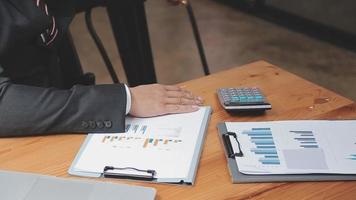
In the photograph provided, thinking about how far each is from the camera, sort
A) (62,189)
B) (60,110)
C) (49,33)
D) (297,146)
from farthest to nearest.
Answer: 1. (49,33)
2. (60,110)
3. (297,146)
4. (62,189)

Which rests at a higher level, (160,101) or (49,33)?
(49,33)

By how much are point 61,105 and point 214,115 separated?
0.32 metres

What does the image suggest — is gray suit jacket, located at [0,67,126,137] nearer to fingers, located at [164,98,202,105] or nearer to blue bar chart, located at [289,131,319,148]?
fingers, located at [164,98,202,105]

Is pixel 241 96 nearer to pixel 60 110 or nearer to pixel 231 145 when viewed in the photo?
pixel 231 145

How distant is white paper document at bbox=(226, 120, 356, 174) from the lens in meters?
0.71

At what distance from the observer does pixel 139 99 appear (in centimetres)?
91

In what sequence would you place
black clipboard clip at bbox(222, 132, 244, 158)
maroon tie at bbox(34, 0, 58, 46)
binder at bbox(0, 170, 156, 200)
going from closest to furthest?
binder at bbox(0, 170, 156, 200) < black clipboard clip at bbox(222, 132, 244, 158) < maroon tie at bbox(34, 0, 58, 46)

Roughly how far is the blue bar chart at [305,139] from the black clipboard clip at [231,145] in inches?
4.4

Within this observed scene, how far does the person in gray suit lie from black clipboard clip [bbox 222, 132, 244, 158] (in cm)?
13

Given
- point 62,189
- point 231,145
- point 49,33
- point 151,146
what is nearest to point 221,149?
point 231,145

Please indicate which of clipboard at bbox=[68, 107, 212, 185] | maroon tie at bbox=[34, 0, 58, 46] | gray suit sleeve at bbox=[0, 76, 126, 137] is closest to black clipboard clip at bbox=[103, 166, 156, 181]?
clipboard at bbox=[68, 107, 212, 185]

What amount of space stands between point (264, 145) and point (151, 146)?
0.69 feet

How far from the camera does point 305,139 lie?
78cm

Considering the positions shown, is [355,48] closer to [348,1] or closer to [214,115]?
[348,1]
